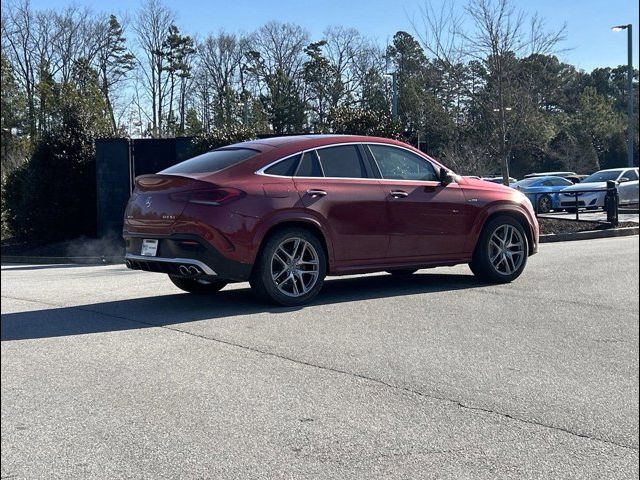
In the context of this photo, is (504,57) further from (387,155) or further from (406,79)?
(387,155)

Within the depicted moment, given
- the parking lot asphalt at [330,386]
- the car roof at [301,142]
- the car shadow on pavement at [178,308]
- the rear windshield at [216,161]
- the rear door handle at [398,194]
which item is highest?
the car roof at [301,142]

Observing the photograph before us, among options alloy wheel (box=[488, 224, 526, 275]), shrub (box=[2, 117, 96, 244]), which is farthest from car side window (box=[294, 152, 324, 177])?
shrub (box=[2, 117, 96, 244])

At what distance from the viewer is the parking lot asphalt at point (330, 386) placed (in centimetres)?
324

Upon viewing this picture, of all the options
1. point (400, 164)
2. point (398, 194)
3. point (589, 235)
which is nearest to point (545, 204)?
point (589, 235)

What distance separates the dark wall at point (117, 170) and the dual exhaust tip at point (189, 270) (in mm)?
10484

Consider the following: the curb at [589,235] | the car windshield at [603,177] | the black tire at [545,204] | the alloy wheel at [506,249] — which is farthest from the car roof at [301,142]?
the black tire at [545,204]

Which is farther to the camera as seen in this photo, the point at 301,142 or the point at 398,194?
the point at 398,194

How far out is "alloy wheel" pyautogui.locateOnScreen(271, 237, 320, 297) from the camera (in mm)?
6492

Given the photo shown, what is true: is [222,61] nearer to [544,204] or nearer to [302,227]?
[302,227]

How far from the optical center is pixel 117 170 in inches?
650

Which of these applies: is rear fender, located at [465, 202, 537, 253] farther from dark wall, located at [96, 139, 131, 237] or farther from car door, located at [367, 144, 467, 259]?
dark wall, located at [96, 139, 131, 237]

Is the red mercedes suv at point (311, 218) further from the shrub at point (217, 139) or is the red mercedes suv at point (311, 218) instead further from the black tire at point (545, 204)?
the black tire at point (545, 204)

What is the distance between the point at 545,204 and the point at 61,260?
14.1 m

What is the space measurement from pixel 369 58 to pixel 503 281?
7244 millimetres
